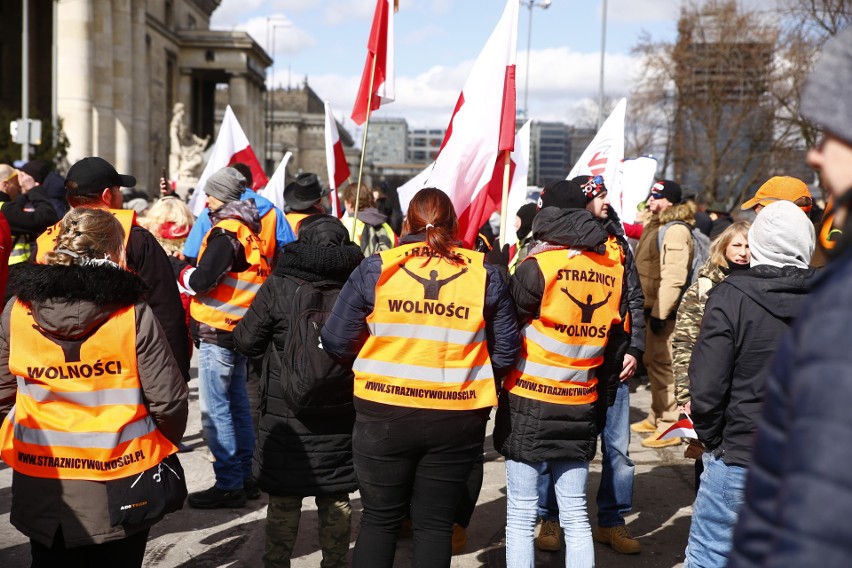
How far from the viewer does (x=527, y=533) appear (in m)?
4.27

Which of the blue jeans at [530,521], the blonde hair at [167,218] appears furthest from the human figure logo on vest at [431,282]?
the blonde hair at [167,218]

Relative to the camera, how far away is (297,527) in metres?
4.59

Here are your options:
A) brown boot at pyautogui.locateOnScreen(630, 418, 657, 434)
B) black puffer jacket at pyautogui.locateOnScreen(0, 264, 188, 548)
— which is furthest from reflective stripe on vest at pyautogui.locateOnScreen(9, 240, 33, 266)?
brown boot at pyautogui.locateOnScreen(630, 418, 657, 434)

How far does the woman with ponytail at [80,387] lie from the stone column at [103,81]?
38680 millimetres

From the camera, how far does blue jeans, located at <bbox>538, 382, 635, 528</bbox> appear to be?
5398 mm

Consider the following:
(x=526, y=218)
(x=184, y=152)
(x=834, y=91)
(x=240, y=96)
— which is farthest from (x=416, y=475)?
(x=240, y=96)

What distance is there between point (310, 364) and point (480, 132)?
80.0 inches

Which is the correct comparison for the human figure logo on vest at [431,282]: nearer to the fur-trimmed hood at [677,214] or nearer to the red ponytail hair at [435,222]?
the red ponytail hair at [435,222]

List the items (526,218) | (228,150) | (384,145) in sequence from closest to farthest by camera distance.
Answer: (526,218), (228,150), (384,145)

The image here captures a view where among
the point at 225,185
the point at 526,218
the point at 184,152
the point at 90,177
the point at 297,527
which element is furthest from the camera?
the point at 184,152

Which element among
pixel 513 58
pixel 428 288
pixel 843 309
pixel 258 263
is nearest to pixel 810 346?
pixel 843 309

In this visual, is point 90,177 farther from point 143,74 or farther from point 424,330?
point 143,74

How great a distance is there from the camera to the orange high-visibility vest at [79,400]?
342 cm

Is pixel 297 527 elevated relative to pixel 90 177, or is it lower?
lower
